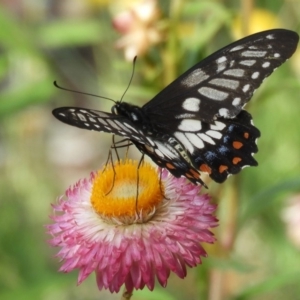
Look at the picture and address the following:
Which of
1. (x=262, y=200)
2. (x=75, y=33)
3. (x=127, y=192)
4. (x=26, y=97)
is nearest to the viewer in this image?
(x=127, y=192)

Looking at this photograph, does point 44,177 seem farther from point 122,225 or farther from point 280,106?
point 122,225

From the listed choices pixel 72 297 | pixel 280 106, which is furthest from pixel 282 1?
pixel 72 297

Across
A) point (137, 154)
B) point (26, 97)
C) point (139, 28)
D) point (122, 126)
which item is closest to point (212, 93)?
point (122, 126)

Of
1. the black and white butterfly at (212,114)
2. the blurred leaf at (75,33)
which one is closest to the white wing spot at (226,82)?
the black and white butterfly at (212,114)

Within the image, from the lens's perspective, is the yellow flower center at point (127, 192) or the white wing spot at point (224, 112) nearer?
the yellow flower center at point (127, 192)

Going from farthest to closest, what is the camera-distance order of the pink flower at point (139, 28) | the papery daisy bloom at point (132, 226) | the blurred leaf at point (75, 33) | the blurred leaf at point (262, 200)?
the blurred leaf at point (75, 33)
the pink flower at point (139, 28)
the blurred leaf at point (262, 200)
the papery daisy bloom at point (132, 226)

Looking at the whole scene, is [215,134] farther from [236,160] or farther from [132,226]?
[132,226]

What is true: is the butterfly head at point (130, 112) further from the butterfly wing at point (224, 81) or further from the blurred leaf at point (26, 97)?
the blurred leaf at point (26, 97)
